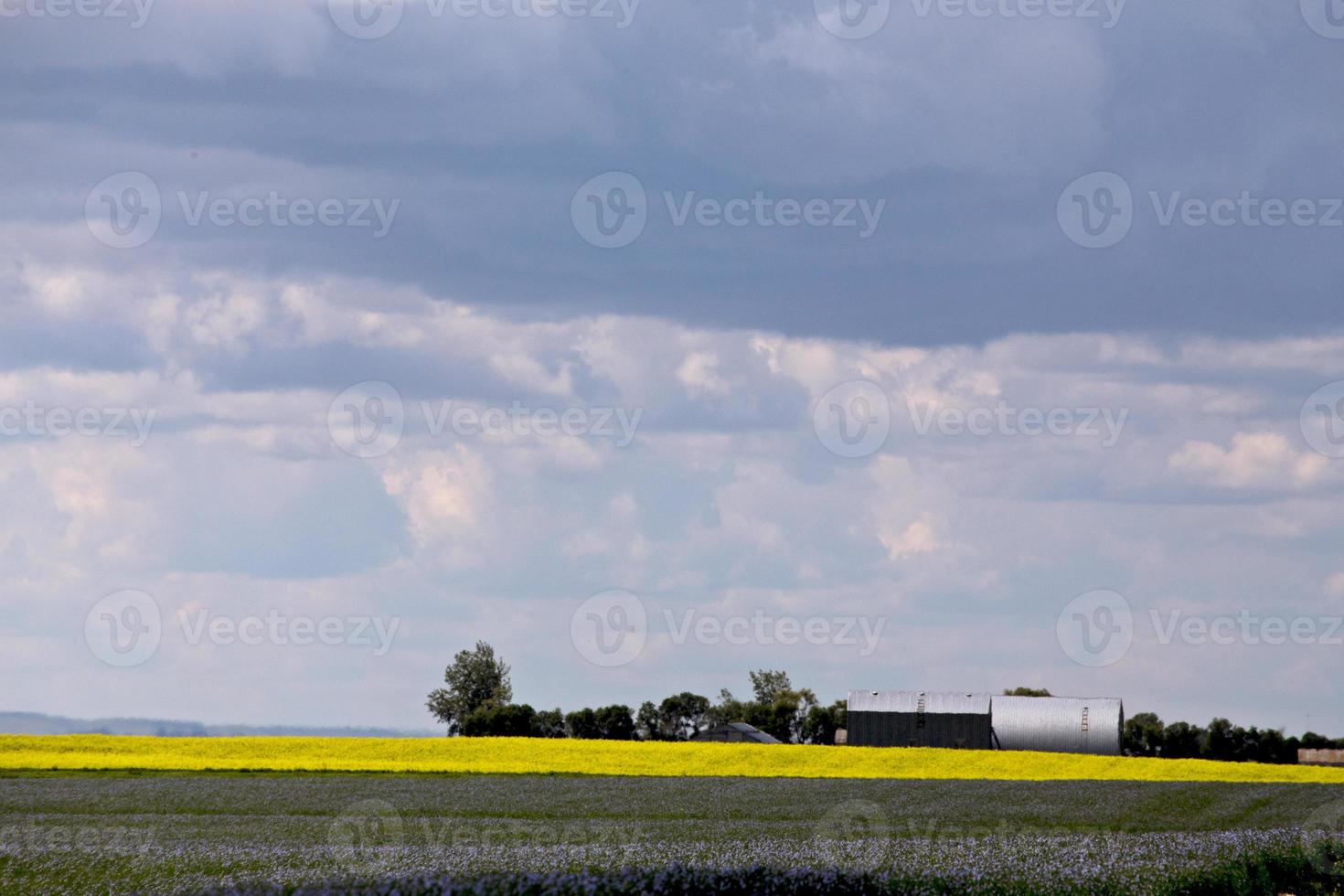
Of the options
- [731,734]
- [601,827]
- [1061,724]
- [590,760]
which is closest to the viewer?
[601,827]

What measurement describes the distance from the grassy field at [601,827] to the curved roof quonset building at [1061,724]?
32445 millimetres

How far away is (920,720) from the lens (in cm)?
8431

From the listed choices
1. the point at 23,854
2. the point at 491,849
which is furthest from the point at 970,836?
the point at 23,854

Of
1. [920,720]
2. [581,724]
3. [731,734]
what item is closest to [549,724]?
[581,724]

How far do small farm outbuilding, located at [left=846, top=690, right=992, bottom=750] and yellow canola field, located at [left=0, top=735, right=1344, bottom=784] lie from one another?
20.0 metres

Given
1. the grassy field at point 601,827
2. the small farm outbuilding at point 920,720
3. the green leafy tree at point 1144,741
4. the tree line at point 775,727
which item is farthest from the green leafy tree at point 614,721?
the grassy field at point 601,827

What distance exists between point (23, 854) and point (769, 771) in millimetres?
34511

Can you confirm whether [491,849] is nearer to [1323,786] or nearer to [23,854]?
[23,854]

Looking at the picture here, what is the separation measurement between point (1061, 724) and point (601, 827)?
197 ft

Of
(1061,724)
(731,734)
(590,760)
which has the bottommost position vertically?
(590,760)

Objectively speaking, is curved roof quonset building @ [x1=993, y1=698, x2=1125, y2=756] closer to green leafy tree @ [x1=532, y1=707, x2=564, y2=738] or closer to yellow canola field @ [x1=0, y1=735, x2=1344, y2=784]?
yellow canola field @ [x1=0, y1=735, x2=1344, y2=784]

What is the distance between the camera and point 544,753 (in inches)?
2421

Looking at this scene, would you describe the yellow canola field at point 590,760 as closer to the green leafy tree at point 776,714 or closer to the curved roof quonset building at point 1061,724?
the curved roof quonset building at point 1061,724

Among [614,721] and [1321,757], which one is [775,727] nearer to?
[614,721]
